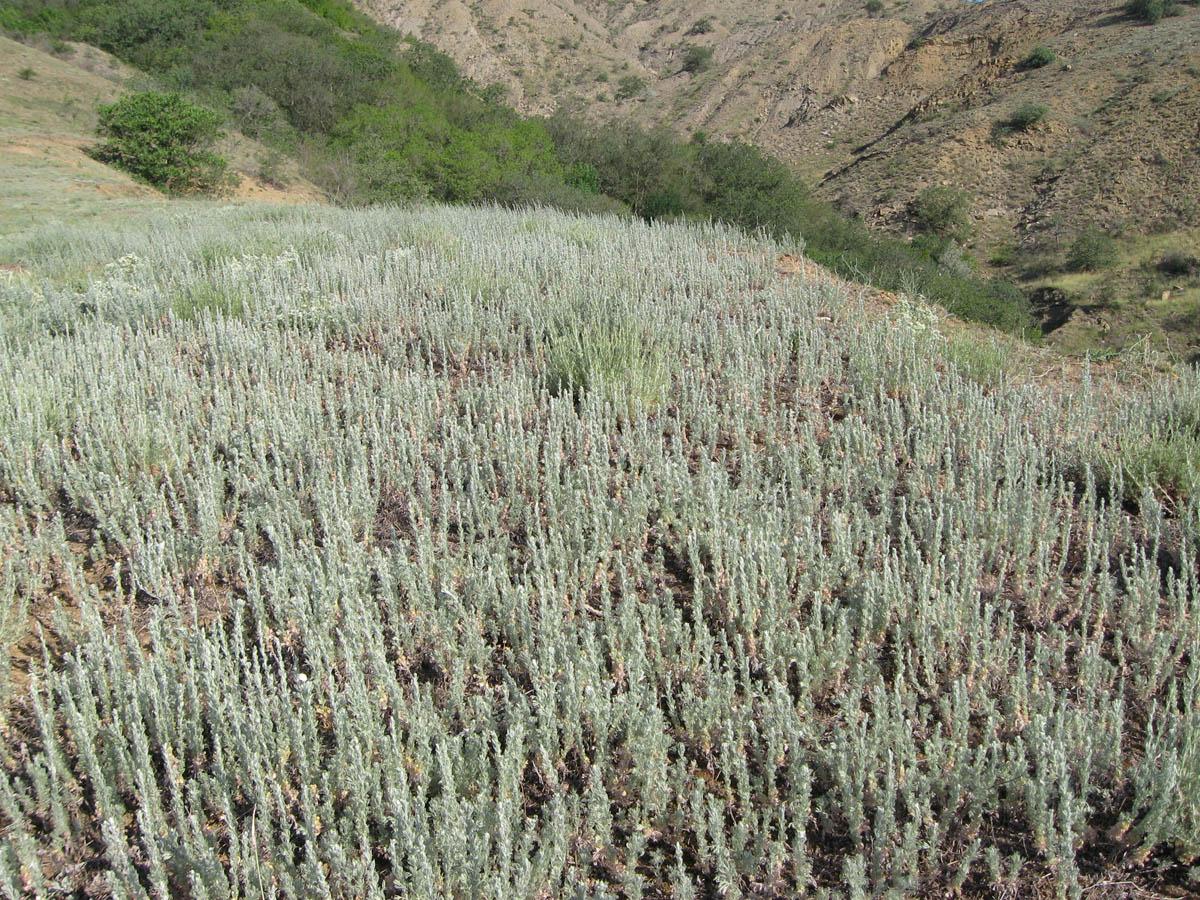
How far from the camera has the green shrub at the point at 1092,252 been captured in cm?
2270

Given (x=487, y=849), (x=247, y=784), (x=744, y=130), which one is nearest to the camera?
(x=487, y=849)

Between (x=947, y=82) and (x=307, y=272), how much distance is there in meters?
45.7

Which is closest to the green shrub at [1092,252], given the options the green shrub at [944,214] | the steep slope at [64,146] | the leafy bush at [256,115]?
the green shrub at [944,214]

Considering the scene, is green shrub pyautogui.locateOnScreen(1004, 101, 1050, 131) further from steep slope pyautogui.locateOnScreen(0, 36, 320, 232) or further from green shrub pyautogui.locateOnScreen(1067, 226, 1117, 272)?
steep slope pyautogui.locateOnScreen(0, 36, 320, 232)

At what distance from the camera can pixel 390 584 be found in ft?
8.45

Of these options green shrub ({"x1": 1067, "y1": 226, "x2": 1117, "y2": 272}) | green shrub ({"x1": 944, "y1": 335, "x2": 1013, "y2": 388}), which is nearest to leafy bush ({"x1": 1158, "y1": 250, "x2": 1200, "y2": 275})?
green shrub ({"x1": 1067, "y1": 226, "x2": 1117, "y2": 272})

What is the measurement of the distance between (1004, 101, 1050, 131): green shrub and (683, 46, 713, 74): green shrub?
36.1 metres

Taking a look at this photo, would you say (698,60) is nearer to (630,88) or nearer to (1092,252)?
(630,88)

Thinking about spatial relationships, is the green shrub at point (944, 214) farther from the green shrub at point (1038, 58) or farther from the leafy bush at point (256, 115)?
the leafy bush at point (256, 115)

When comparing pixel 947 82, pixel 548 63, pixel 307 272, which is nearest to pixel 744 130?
pixel 947 82

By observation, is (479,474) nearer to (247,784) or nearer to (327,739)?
(327,739)

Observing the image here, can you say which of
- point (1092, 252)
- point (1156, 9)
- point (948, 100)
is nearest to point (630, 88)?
point (948, 100)

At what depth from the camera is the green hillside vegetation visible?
2025 cm

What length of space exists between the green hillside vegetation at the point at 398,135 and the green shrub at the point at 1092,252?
315 centimetres
